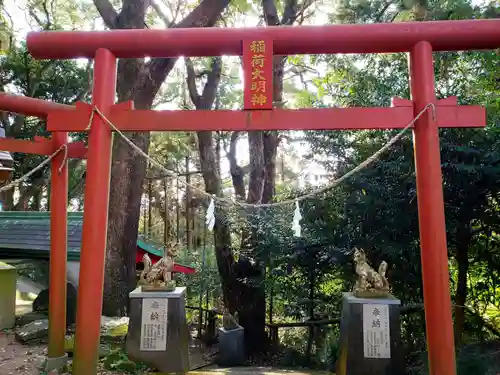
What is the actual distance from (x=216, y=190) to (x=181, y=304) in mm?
6242

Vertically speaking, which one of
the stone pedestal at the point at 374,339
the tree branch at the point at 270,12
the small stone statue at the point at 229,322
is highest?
the tree branch at the point at 270,12

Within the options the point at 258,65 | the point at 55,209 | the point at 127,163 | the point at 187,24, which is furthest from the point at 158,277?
the point at 187,24

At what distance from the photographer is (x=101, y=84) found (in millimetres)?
4430

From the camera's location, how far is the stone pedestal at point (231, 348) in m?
10.1

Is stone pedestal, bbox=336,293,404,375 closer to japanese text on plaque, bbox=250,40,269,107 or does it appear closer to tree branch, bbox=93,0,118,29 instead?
japanese text on plaque, bbox=250,40,269,107

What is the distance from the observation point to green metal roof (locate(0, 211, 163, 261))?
32.2 ft

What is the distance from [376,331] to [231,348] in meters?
5.45

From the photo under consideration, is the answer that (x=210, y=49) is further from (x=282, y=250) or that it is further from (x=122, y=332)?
(x=282, y=250)

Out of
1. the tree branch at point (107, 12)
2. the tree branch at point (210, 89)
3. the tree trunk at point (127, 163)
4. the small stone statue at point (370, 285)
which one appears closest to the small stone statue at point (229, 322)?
the tree trunk at point (127, 163)

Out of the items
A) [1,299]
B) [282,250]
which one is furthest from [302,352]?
[1,299]

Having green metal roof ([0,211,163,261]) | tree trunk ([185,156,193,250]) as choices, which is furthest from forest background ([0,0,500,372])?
tree trunk ([185,156,193,250])

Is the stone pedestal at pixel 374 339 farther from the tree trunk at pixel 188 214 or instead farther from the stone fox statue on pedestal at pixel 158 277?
the tree trunk at pixel 188 214

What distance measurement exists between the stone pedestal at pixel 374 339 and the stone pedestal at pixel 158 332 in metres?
2.26

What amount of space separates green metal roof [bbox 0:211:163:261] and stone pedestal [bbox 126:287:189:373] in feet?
14.3
